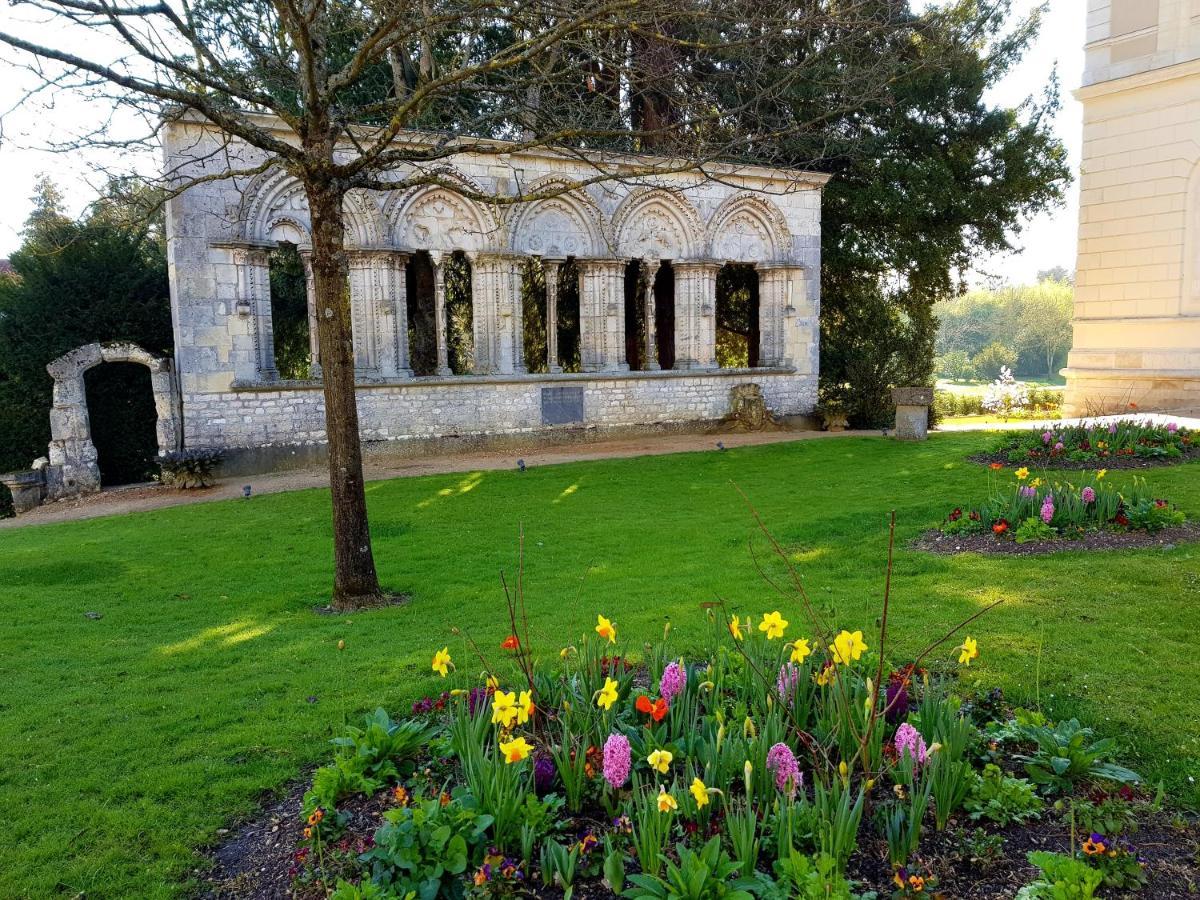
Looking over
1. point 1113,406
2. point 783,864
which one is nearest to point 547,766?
point 783,864

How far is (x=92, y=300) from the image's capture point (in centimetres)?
1357

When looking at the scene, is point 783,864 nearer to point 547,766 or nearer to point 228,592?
point 547,766

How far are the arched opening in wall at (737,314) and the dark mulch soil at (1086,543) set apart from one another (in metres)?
12.1

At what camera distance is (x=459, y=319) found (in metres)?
19.9

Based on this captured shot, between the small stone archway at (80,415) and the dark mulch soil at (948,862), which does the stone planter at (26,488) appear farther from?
the dark mulch soil at (948,862)

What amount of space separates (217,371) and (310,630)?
8.18 m

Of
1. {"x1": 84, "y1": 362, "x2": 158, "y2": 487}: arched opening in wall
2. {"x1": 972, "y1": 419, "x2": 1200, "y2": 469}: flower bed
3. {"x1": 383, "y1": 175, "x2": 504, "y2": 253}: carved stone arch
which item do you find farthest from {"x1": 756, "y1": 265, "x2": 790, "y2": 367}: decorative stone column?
{"x1": 84, "y1": 362, "x2": 158, "y2": 487}: arched opening in wall

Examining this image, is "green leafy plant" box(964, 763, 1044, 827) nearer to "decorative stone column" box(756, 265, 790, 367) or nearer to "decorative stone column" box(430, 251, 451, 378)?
"decorative stone column" box(430, 251, 451, 378)

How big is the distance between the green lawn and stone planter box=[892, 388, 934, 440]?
3.39 metres

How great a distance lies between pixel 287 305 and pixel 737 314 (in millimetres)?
10314

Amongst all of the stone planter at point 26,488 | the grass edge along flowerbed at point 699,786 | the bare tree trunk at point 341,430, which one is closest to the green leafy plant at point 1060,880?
the grass edge along flowerbed at point 699,786

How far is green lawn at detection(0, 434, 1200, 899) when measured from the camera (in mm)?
3141

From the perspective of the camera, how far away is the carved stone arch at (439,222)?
13789 millimetres

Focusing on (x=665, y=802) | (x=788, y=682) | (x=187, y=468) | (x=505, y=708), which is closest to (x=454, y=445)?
(x=187, y=468)
